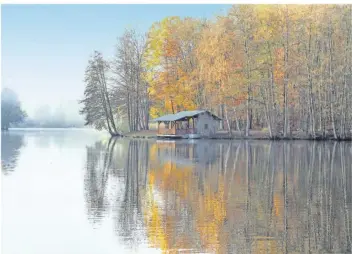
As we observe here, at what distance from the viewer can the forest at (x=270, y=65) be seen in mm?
32812

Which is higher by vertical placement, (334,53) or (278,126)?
(334,53)

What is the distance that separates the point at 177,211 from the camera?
7.42 m

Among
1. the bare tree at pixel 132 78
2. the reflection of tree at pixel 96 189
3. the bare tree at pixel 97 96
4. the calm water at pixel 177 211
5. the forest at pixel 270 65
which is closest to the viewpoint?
the calm water at pixel 177 211

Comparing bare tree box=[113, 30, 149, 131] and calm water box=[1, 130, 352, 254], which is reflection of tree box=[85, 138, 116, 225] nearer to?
calm water box=[1, 130, 352, 254]

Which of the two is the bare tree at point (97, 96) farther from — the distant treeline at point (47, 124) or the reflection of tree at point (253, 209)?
the reflection of tree at point (253, 209)

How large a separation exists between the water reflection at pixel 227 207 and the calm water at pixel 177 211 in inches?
0.5

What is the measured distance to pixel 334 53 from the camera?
109ft

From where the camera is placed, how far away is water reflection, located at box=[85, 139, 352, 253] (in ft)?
18.6

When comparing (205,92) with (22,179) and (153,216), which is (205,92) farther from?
(153,216)

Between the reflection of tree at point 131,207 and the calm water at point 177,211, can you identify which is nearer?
the calm water at point 177,211

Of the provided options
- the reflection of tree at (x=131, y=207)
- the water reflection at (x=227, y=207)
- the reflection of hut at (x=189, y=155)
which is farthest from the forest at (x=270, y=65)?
the reflection of tree at (x=131, y=207)

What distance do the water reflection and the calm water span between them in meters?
0.01

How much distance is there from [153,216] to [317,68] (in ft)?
92.0

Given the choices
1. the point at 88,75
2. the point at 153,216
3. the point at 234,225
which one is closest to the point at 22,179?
the point at 153,216
